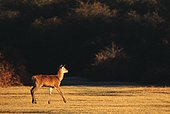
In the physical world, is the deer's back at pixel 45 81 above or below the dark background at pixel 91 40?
below

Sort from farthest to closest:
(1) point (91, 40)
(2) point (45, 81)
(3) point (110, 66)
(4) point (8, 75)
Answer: (1) point (91, 40), (3) point (110, 66), (4) point (8, 75), (2) point (45, 81)

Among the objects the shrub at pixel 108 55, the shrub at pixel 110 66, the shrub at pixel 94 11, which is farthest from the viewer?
the shrub at pixel 94 11

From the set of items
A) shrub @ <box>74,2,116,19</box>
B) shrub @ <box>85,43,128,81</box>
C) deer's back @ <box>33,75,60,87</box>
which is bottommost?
deer's back @ <box>33,75,60,87</box>

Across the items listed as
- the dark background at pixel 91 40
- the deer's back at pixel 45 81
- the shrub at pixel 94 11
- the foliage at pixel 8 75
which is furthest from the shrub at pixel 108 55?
the deer's back at pixel 45 81

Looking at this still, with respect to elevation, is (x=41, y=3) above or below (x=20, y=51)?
above

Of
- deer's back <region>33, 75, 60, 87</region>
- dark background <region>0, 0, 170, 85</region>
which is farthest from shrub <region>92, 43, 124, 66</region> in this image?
deer's back <region>33, 75, 60, 87</region>

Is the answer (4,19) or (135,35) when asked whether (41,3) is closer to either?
(4,19)

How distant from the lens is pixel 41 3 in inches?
3068

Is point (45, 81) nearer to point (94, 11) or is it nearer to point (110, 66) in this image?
point (110, 66)

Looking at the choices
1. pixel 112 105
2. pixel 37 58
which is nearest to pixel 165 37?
pixel 37 58

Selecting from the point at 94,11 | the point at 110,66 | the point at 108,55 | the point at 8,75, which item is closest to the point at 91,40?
the point at 94,11

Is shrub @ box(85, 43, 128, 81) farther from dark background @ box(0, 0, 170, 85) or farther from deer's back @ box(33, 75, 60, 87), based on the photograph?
deer's back @ box(33, 75, 60, 87)

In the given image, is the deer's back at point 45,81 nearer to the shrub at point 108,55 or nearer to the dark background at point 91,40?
the dark background at point 91,40

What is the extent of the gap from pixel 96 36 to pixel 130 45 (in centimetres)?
457
